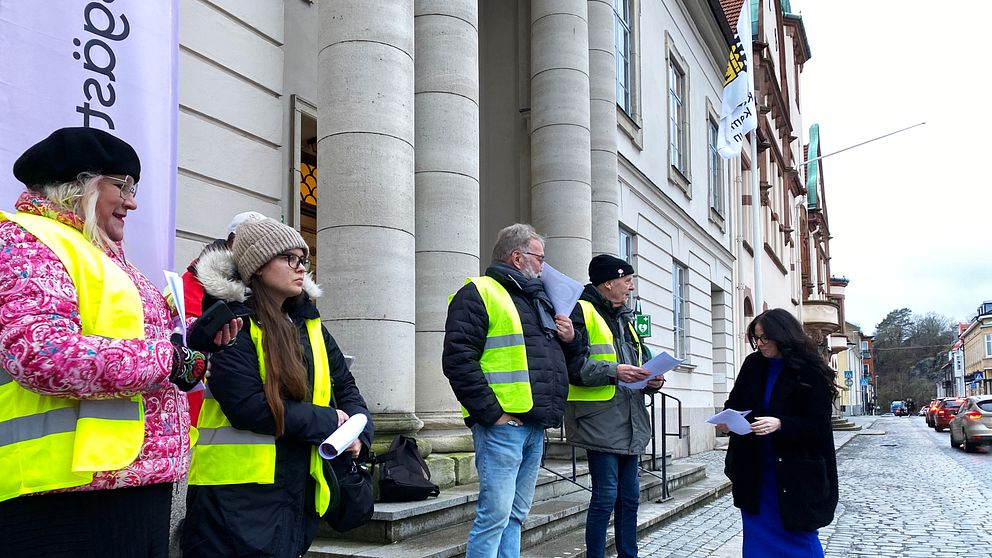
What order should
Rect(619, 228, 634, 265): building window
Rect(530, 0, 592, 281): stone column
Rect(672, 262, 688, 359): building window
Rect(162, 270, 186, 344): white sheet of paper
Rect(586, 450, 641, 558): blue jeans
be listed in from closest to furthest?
Rect(162, 270, 186, 344): white sheet of paper < Rect(586, 450, 641, 558): blue jeans < Rect(530, 0, 592, 281): stone column < Rect(619, 228, 634, 265): building window < Rect(672, 262, 688, 359): building window

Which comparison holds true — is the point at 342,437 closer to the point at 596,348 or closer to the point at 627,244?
the point at 596,348

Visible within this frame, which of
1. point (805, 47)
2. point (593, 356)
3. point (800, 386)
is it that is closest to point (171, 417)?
point (800, 386)

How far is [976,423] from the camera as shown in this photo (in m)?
20.8

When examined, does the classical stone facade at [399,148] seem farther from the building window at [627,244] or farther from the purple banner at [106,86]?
the building window at [627,244]

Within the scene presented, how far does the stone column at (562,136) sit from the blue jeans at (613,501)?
5158mm

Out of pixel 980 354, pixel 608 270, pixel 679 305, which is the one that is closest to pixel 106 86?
pixel 608 270

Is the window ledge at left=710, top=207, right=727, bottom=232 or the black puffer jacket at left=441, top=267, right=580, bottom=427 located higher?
the window ledge at left=710, top=207, right=727, bottom=232

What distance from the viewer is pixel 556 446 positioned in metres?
10.5

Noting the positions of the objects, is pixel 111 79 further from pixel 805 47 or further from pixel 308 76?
pixel 805 47

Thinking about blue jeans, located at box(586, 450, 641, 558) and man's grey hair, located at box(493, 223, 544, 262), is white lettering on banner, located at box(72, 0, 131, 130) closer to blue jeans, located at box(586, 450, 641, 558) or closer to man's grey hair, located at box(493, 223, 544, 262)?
man's grey hair, located at box(493, 223, 544, 262)

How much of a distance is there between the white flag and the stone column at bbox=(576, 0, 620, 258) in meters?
5.38

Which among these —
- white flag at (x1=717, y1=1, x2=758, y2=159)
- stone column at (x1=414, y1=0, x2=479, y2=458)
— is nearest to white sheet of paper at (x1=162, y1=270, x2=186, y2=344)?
stone column at (x1=414, y1=0, x2=479, y2=458)

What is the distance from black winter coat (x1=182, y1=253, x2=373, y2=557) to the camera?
295cm

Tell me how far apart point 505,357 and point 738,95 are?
Result: 14.1 metres
